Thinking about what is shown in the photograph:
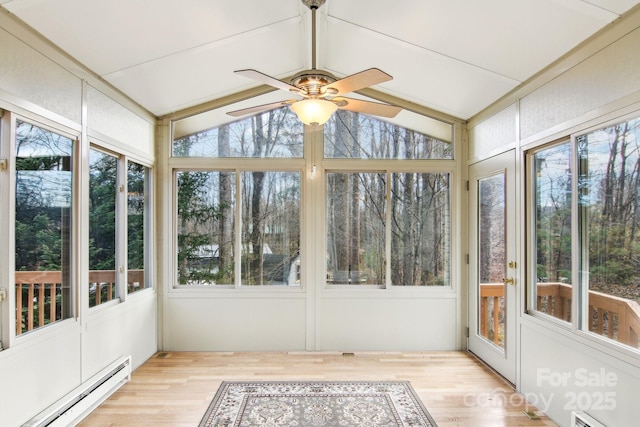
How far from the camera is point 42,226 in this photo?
8.21 ft

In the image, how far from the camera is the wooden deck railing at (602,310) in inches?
83.3

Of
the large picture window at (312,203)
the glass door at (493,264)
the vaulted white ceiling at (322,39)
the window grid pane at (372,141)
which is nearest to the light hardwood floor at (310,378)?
the glass door at (493,264)

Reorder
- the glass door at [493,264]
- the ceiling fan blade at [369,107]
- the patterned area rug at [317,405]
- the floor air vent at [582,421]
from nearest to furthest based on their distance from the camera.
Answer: the floor air vent at [582,421] → the ceiling fan blade at [369,107] → the patterned area rug at [317,405] → the glass door at [493,264]

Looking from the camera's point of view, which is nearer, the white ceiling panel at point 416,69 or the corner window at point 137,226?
the white ceiling panel at point 416,69

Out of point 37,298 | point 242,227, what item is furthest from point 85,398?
point 242,227

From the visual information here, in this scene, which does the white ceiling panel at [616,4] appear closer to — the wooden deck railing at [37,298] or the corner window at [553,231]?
the corner window at [553,231]

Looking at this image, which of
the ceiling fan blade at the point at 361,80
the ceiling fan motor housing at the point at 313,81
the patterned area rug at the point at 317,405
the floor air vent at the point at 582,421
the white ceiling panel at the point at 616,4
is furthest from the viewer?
the patterned area rug at the point at 317,405

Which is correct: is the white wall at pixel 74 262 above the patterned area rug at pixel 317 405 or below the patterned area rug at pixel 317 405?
above

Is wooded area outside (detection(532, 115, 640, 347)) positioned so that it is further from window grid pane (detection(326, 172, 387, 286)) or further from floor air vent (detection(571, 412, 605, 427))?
window grid pane (detection(326, 172, 387, 286))

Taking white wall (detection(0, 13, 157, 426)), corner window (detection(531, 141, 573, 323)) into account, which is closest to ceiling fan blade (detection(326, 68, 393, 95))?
corner window (detection(531, 141, 573, 323))

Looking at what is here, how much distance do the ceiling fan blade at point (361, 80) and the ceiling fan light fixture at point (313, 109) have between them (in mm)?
95

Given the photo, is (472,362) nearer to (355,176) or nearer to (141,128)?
(355,176)

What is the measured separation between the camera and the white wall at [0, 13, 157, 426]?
219cm

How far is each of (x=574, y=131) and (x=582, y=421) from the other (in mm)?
1843
